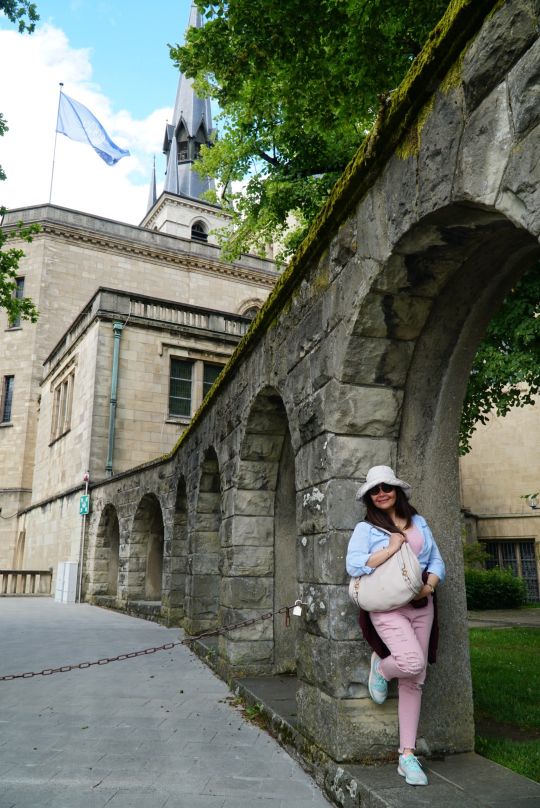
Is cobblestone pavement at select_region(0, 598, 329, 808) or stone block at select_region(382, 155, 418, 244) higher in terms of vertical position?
stone block at select_region(382, 155, 418, 244)

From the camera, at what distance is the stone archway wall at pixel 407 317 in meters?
Result: 2.48

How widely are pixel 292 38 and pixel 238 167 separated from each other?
5.64 metres

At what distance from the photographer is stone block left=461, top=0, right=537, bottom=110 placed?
7.37ft

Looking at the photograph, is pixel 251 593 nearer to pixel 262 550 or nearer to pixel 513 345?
pixel 262 550

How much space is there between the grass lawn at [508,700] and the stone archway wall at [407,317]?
42cm

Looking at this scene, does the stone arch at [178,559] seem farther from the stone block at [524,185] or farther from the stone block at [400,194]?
the stone block at [524,185]

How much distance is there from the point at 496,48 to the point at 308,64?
7304 mm

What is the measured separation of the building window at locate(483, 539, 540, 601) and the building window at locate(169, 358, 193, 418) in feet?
32.5

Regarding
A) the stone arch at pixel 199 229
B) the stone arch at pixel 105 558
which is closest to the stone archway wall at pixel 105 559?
the stone arch at pixel 105 558

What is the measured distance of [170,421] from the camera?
59.6 feet

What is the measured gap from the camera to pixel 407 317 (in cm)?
367

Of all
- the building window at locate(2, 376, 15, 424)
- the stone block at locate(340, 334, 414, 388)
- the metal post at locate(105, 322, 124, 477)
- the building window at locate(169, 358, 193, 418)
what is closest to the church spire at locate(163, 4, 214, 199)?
the building window at locate(2, 376, 15, 424)

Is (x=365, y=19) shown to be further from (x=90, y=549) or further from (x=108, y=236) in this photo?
(x=108, y=236)

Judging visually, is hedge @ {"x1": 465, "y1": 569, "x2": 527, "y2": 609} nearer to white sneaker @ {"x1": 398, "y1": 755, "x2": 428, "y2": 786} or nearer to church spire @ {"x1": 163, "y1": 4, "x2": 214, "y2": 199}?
white sneaker @ {"x1": 398, "y1": 755, "x2": 428, "y2": 786}
